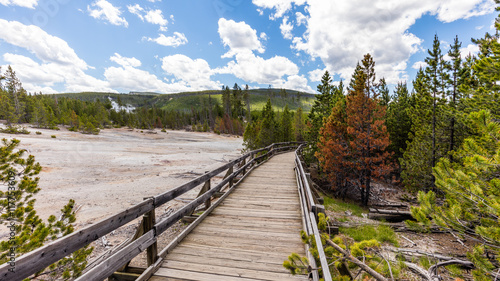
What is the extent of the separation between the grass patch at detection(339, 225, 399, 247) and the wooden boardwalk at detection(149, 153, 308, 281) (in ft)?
11.4

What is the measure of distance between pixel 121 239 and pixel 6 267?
7.82m

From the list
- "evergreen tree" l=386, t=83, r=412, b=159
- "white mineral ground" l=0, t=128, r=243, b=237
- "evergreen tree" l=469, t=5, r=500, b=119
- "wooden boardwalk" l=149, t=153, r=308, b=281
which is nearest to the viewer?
"wooden boardwalk" l=149, t=153, r=308, b=281

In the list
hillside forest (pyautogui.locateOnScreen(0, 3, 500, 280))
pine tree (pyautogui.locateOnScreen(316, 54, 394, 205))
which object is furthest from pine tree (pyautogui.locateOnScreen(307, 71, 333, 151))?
Answer: pine tree (pyautogui.locateOnScreen(316, 54, 394, 205))

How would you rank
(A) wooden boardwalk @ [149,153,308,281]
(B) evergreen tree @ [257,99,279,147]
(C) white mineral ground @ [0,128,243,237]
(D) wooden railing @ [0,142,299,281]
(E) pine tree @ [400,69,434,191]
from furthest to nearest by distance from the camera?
(B) evergreen tree @ [257,99,279,147] → (E) pine tree @ [400,69,434,191] → (C) white mineral ground @ [0,128,243,237] → (A) wooden boardwalk @ [149,153,308,281] → (D) wooden railing @ [0,142,299,281]

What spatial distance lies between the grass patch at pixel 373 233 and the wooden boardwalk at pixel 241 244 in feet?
11.4

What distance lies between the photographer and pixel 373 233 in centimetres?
848

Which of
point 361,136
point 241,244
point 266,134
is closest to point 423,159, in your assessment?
point 361,136

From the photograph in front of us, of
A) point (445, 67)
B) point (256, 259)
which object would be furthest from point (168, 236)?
point (445, 67)

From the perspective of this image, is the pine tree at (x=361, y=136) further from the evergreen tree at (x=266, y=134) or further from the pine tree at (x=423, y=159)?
the evergreen tree at (x=266, y=134)

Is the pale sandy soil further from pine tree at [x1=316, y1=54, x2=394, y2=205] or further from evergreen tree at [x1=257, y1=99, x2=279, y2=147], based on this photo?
pine tree at [x1=316, y1=54, x2=394, y2=205]

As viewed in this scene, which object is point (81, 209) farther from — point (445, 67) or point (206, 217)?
point (445, 67)

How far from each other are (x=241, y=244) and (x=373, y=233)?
6736 millimetres

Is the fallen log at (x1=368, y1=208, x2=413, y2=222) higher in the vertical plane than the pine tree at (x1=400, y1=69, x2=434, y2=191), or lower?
lower

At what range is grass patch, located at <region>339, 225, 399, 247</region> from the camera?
8.09 meters
